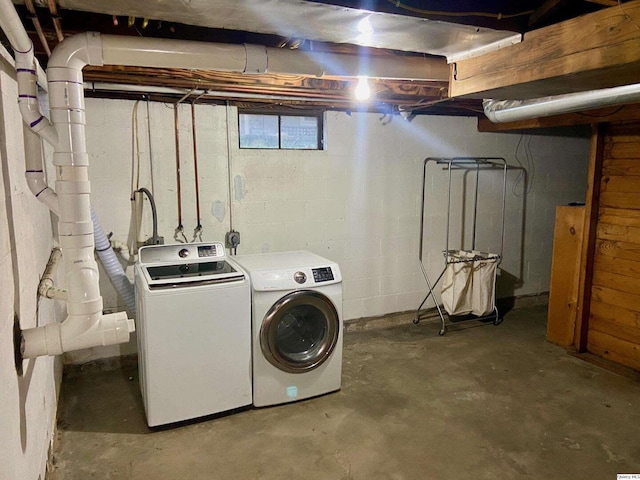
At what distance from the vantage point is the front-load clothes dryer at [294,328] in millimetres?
2760

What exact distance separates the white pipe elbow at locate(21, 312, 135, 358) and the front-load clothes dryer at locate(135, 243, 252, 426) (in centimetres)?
70

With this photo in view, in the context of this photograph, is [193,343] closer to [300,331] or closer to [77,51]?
[300,331]

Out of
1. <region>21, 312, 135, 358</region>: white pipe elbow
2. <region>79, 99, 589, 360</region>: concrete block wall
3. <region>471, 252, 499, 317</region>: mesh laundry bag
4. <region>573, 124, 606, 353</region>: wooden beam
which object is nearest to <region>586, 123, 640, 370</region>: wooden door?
<region>573, 124, 606, 353</region>: wooden beam

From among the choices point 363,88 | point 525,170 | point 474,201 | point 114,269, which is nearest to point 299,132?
point 363,88

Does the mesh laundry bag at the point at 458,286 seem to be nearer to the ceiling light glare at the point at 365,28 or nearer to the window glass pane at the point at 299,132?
the window glass pane at the point at 299,132

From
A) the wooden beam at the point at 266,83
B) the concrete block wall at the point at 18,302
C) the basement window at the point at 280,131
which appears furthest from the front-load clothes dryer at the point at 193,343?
the basement window at the point at 280,131

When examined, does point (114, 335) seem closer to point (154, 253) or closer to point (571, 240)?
point (154, 253)

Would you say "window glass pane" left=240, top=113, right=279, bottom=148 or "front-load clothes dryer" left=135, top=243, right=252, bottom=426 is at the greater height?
"window glass pane" left=240, top=113, right=279, bottom=148

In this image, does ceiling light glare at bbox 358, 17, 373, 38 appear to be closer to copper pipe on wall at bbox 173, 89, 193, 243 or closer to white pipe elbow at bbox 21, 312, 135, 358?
white pipe elbow at bbox 21, 312, 135, 358

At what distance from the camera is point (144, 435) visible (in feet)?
8.43

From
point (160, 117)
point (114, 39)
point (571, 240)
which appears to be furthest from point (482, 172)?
point (114, 39)

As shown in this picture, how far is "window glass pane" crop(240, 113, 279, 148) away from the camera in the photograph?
11.9 feet

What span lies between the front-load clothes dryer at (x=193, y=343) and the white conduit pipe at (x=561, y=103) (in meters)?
2.04

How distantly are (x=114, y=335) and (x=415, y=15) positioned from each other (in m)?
1.60
